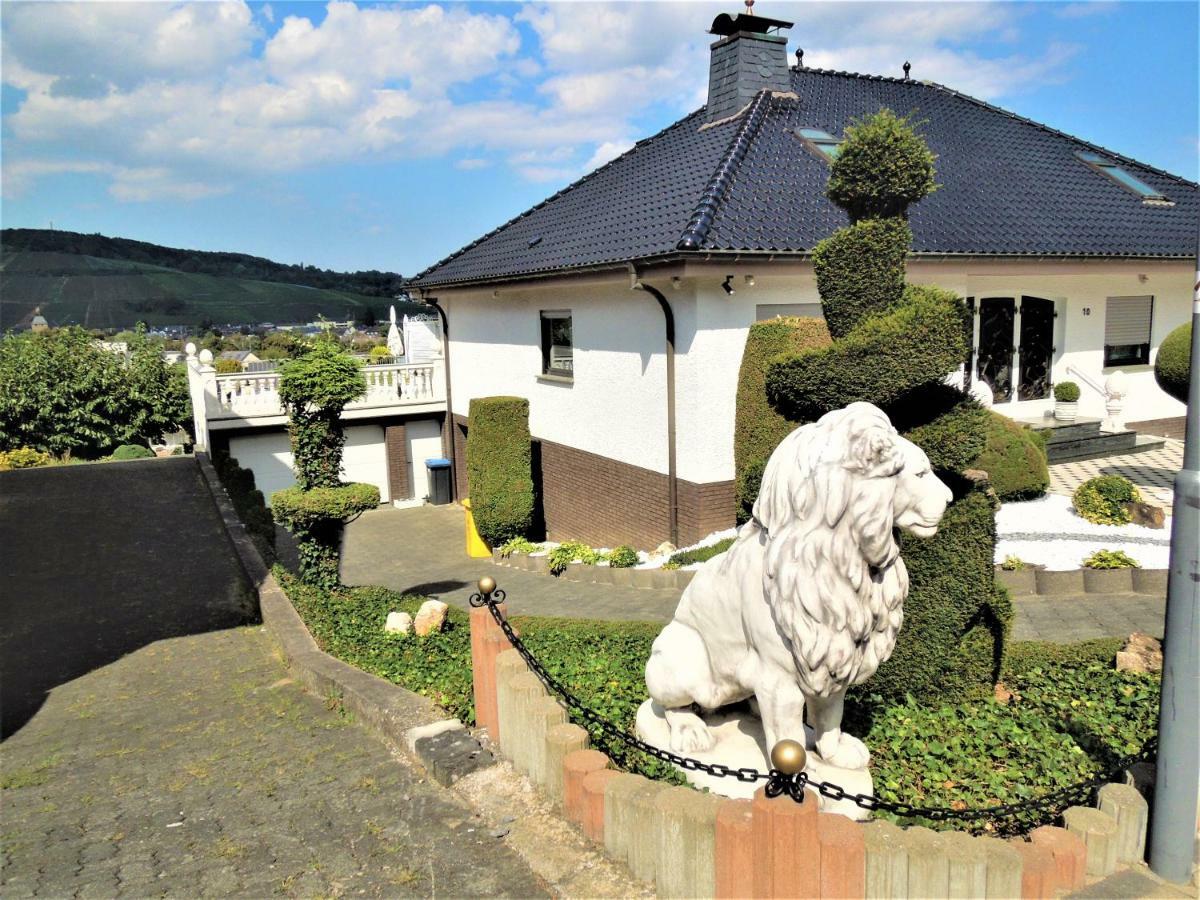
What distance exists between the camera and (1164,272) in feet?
56.1

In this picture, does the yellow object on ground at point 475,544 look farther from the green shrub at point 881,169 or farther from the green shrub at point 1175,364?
the green shrub at point 1175,364

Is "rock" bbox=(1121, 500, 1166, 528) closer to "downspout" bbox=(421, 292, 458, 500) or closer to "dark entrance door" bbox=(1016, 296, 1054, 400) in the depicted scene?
"dark entrance door" bbox=(1016, 296, 1054, 400)

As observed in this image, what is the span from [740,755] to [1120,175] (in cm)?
1972

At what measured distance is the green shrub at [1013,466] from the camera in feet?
40.5

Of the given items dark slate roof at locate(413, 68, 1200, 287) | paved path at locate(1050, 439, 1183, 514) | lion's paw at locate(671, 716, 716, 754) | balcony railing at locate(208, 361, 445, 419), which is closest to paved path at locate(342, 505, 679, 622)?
balcony railing at locate(208, 361, 445, 419)

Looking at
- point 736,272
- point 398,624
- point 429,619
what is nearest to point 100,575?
point 398,624

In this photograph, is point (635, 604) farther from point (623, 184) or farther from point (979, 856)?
point (623, 184)

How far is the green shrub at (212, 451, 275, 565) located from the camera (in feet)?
40.3

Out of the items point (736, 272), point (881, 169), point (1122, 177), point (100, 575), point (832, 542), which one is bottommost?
point (100, 575)

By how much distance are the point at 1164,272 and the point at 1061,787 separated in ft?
52.2

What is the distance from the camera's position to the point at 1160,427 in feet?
59.1

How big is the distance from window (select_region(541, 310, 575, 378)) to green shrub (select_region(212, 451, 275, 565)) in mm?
5949

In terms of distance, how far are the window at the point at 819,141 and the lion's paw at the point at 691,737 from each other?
12.4m

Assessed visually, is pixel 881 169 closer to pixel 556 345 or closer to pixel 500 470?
pixel 500 470
